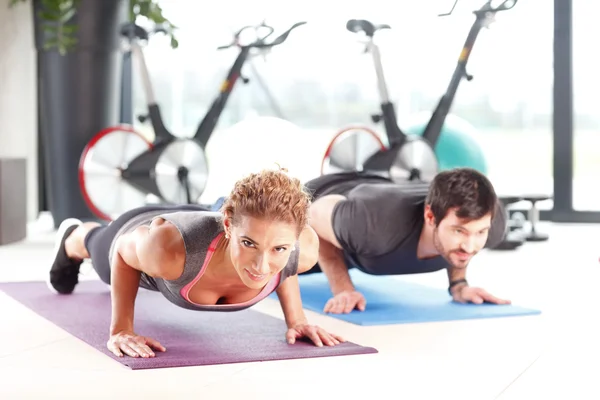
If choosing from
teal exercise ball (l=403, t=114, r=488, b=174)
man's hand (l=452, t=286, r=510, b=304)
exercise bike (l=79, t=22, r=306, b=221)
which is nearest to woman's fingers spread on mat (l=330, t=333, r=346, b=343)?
man's hand (l=452, t=286, r=510, b=304)

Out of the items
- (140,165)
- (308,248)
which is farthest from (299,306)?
(140,165)

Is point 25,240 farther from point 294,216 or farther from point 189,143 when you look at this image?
point 294,216

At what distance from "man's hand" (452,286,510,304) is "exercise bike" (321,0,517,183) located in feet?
6.62

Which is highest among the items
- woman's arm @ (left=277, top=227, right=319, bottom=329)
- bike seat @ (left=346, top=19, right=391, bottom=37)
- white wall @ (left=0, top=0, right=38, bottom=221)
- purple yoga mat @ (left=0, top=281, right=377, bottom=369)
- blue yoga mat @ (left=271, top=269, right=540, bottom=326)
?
bike seat @ (left=346, top=19, right=391, bottom=37)

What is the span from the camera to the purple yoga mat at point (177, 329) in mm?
2533

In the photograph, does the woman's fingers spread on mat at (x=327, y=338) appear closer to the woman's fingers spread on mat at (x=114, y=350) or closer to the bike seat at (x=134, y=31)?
the woman's fingers spread on mat at (x=114, y=350)

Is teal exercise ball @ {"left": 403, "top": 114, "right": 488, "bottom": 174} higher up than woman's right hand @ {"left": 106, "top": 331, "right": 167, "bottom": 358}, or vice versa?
teal exercise ball @ {"left": 403, "top": 114, "right": 488, "bottom": 174}

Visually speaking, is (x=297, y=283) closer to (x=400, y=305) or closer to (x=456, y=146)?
(x=400, y=305)

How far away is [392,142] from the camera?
5.59m

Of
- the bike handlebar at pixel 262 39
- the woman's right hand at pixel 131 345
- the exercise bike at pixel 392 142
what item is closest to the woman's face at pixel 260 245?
the woman's right hand at pixel 131 345

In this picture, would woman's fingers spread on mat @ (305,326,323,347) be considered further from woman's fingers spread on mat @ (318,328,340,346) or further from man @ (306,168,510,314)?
man @ (306,168,510,314)

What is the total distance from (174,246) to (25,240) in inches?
127

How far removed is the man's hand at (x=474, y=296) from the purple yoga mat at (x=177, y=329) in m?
0.74

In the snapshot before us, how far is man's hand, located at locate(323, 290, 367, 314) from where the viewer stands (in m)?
3.21
